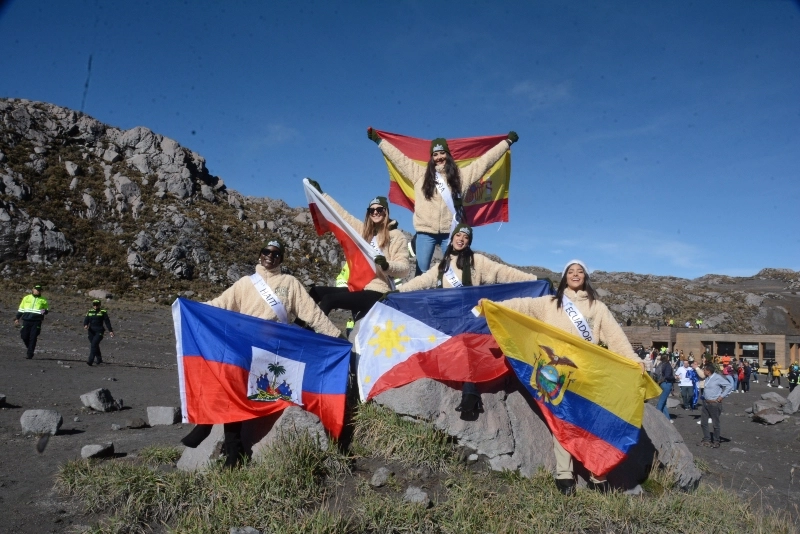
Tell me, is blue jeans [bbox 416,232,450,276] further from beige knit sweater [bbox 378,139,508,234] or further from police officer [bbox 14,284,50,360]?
police officer [bbox 14,284,50,360]

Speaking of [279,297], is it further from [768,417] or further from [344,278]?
[768,417]

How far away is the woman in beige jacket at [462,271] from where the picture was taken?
7.98 metres

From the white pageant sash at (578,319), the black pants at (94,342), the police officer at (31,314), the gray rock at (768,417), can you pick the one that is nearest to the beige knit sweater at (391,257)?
the white pageant sash at (578,319)

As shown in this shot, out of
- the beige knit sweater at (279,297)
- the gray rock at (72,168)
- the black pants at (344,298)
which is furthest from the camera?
the gray rock at (72,168)

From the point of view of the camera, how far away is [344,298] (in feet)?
26.7

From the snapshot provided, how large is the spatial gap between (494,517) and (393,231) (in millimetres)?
4367

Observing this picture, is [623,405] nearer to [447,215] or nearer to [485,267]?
[485,267]

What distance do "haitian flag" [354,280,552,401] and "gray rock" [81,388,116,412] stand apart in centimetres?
670

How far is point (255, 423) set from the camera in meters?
7.07

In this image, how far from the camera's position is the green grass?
551 centimetres

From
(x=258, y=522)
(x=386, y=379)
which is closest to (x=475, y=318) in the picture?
(x=386, y=379)

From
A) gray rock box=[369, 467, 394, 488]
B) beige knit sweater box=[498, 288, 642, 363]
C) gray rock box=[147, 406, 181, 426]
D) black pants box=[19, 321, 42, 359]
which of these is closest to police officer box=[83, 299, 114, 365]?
black pants box=[19, 321, 42, 359]

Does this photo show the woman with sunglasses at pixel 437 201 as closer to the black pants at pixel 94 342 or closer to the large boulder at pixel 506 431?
the large boulder at pixel 506 431

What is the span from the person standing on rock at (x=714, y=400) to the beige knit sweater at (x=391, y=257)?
33.9ft
